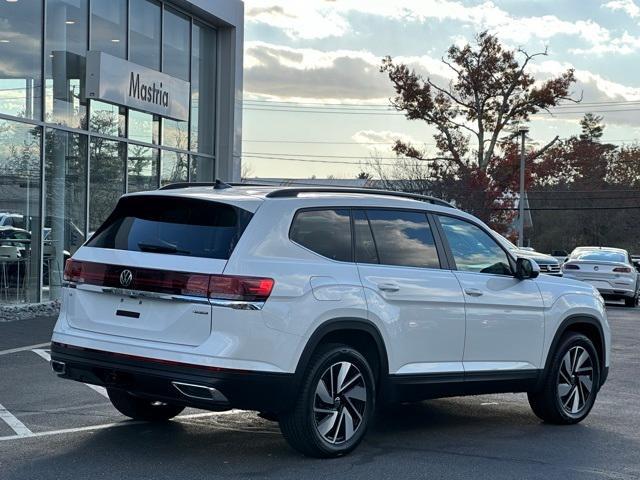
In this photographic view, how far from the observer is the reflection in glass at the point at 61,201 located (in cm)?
1697

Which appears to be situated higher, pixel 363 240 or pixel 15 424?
pixel 363 240

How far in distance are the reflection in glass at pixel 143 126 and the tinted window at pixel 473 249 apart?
13290 millimetres

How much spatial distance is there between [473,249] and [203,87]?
55.3 ft

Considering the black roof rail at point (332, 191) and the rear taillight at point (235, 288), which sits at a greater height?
the black roof rail at point (332, 191)

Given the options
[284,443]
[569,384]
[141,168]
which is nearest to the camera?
[284,443]

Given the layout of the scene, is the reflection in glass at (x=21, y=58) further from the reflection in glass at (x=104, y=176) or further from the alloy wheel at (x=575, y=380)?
the alloy wheel at (x=575, y=380)

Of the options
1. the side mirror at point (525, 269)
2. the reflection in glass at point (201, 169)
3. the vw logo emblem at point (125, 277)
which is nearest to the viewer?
the vw logo emblem at point (125, 277)

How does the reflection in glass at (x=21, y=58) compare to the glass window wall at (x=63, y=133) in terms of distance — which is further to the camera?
the glass window wall at (x=63, y=133)

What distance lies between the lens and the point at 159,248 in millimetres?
6125

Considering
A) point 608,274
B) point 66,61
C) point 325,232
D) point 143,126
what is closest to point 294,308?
point 325,232

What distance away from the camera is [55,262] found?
17.2 m

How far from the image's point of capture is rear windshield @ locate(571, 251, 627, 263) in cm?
2497

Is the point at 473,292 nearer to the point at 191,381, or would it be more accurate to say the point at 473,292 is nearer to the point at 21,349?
the point at 191,381

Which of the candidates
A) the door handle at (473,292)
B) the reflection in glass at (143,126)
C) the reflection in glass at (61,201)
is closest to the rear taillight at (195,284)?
the door handle at (473,292)
